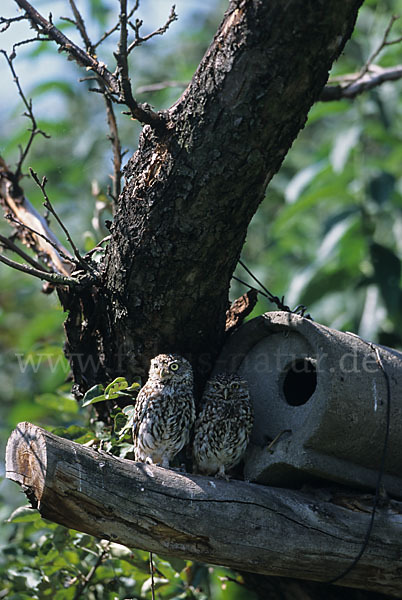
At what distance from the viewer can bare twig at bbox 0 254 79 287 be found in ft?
9.37

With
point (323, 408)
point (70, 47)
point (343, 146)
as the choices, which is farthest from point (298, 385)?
point (343, 146)

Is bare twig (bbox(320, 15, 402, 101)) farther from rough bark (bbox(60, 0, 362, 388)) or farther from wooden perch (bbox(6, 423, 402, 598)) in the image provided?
wooden perch (bbox(6, 423, 402, 598))

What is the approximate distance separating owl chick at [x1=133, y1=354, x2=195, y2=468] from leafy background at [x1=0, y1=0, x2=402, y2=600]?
0.46 metres

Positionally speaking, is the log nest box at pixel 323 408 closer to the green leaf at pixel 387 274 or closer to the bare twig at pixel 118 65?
the bare twig at pixel 118 65

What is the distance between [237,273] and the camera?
7.20m

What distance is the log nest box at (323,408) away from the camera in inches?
112

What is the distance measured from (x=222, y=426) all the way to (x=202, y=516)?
49 cm

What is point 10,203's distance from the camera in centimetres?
417

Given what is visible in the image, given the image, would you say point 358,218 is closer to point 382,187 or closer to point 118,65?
point 382,187

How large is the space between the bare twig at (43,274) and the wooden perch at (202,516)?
697 millimetres

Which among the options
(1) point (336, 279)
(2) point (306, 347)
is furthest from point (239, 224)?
(1) point (336, 279)

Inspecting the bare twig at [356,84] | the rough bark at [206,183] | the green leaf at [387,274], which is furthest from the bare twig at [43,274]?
the green leaf at [387,274]

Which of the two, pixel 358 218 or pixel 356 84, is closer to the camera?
pixel 356 84

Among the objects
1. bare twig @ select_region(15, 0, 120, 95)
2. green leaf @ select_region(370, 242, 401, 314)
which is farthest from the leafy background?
bare twig @ select_region(15, 0, 120, 95)
